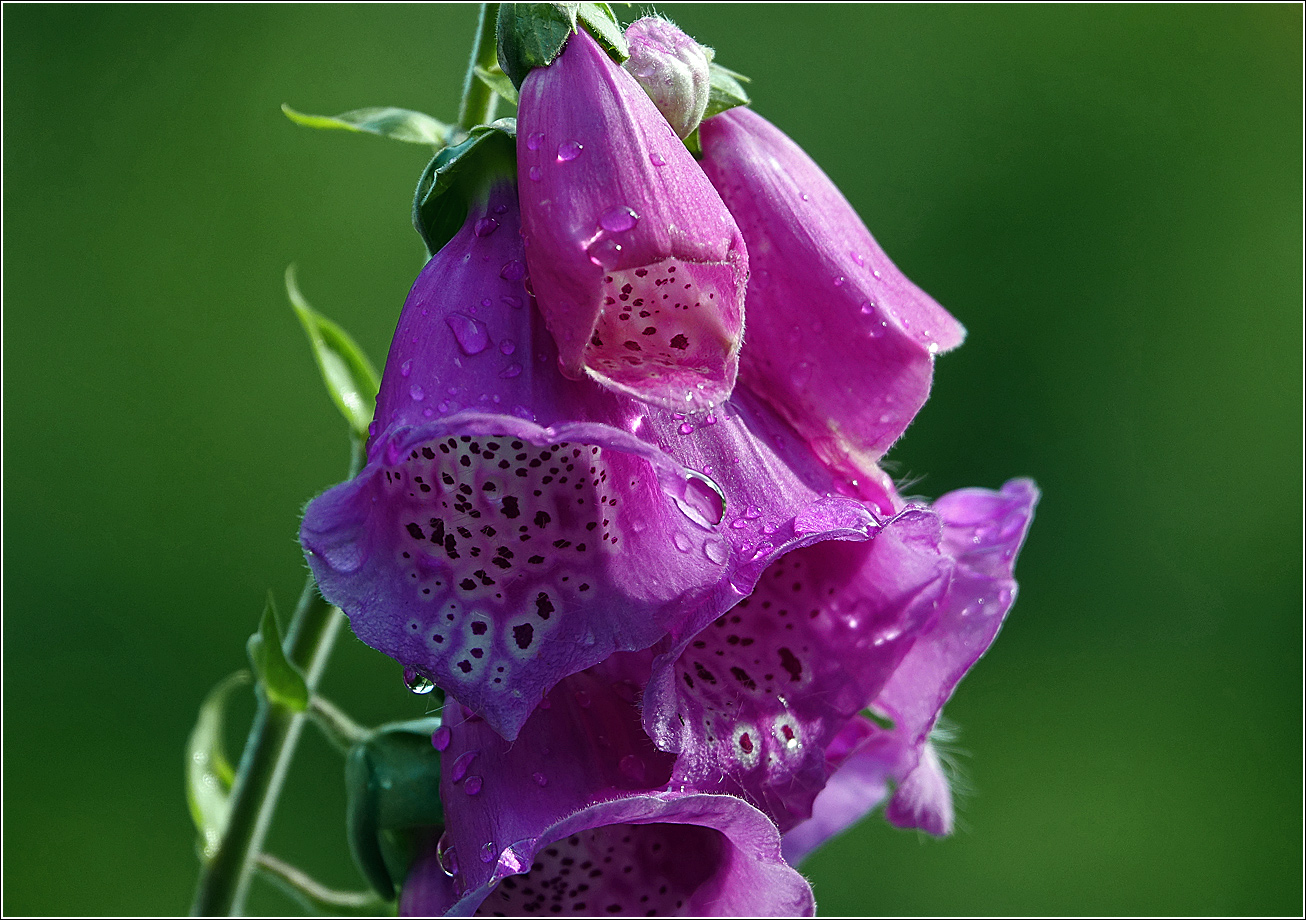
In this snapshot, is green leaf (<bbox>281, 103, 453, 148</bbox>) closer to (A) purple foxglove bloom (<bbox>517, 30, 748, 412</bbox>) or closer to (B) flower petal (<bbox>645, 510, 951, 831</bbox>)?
(A) purple foxglove bloom (<bbox>517, 30, 748, 412</bbox>)

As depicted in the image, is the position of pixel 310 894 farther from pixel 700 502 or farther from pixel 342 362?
pixel 700 502

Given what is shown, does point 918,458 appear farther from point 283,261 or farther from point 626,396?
point 626,396

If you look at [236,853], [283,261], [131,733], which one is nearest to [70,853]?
[131,733]

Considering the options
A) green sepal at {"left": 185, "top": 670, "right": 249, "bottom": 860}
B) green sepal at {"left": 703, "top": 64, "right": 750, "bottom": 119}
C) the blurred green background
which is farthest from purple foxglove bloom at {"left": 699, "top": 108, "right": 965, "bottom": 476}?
the blurred green background

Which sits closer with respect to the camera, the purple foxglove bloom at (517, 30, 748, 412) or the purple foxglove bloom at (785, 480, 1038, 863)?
the purple foxglove bloom at (517, 30, 748, 412)

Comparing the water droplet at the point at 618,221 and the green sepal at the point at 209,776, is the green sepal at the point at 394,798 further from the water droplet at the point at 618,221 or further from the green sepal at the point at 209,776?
the water droplet at the point at 618,221

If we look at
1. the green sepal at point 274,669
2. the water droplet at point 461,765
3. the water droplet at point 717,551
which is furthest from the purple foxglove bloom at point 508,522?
the green sepal at point 274,669
